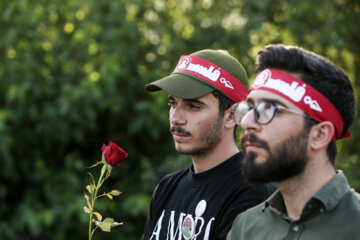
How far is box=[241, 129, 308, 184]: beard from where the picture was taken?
2.12m

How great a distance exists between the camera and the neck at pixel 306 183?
2.12 metres

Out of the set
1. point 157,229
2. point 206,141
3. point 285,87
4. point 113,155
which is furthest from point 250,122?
point 157,229

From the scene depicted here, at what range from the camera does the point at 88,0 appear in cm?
634

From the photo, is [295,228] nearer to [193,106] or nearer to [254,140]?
[254,140]

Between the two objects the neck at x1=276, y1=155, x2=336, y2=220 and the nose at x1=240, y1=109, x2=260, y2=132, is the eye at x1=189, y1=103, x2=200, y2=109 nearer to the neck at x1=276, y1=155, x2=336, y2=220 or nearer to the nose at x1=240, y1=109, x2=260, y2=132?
the nose at x1=240, y1=109, x2=260, y2=132

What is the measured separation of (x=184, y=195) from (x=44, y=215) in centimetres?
340

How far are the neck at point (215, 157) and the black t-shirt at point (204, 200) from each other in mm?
29

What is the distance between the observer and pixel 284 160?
6.95 feet

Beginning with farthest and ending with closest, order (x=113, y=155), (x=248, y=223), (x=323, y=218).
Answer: (x=113, y=155), (x=248, y=223), (x=323, y=218)

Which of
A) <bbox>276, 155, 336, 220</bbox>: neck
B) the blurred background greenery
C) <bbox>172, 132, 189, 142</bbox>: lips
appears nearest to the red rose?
<bbox>172, 132, 189, 142</bbox>: lips

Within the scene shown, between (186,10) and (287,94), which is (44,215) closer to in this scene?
(186,10)

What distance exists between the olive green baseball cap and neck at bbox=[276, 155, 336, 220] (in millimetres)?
920

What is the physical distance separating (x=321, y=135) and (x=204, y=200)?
2.85 feet

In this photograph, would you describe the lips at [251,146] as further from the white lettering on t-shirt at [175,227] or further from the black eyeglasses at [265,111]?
the white lettering on t-shirt at [175,227]
